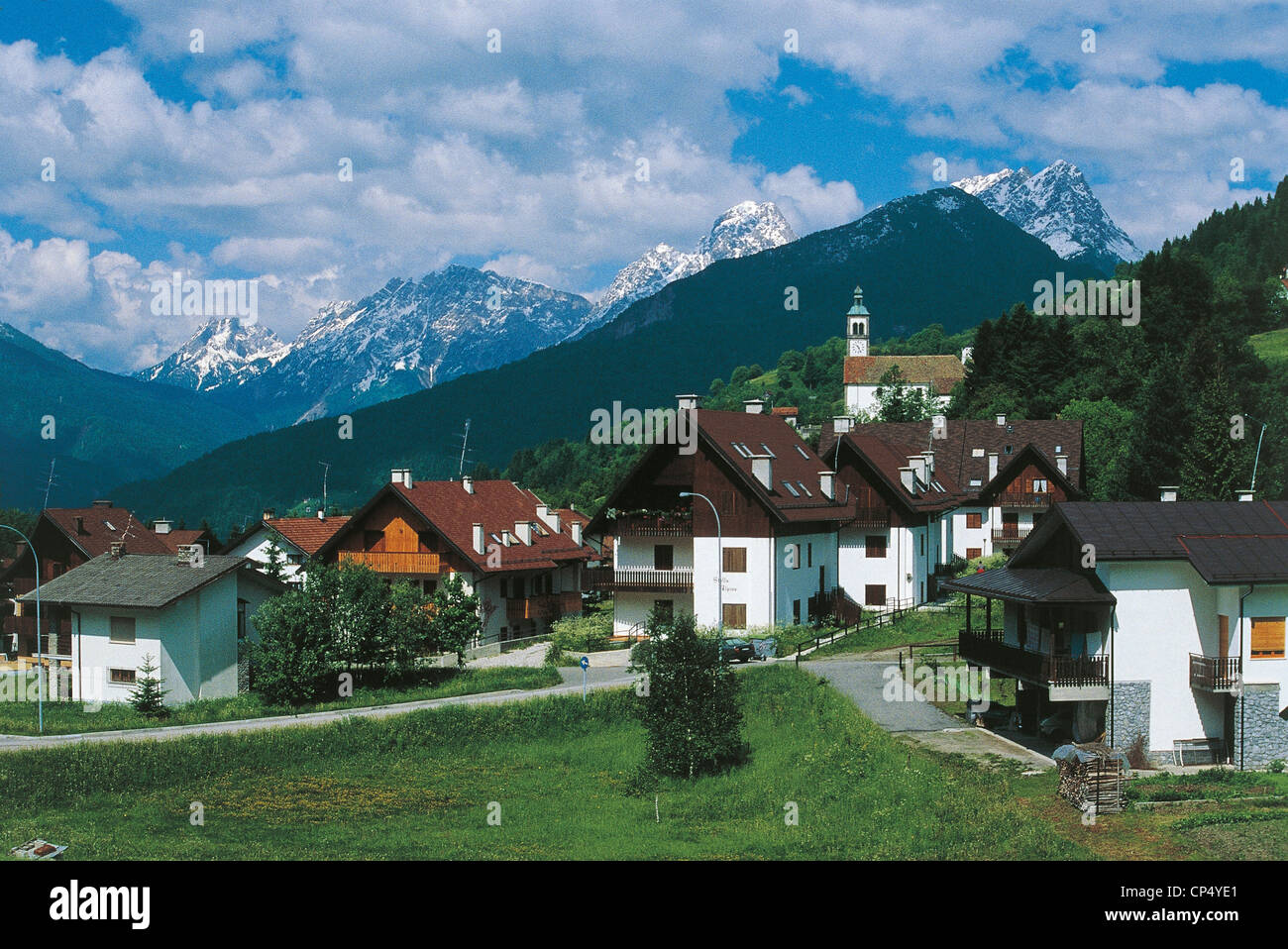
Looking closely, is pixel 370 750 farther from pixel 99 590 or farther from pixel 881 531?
pixel 881 531

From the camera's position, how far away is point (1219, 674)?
32312mm

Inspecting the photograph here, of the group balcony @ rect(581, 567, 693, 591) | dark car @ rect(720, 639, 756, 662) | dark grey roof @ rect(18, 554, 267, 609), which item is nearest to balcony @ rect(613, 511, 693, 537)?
balcony @ rect(581, 567, 693, 591)

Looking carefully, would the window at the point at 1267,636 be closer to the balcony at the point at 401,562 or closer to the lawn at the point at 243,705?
the lawn at the point at 243,705

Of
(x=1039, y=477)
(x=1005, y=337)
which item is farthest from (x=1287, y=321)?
(x=1039, y=477)

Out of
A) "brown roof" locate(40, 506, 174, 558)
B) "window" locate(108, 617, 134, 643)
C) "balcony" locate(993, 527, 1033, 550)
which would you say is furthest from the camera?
"balcony" locate(993, 527, 1033, 550)

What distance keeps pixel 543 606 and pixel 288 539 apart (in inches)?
672

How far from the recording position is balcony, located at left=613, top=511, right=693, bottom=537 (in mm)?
55625

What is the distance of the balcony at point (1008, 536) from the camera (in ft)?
227

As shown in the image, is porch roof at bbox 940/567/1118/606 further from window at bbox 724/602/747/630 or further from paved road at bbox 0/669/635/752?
window at bbox 724/602/747/630

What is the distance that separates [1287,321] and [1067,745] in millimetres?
125301

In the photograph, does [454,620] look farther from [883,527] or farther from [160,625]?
[883,527]

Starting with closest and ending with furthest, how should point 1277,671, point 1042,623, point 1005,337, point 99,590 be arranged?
point 1277,671 → point 1042,623 → point 99,590 → point 1005,337

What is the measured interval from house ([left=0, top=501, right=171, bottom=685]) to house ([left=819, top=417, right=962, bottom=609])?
1601 inches

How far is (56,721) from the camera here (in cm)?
4441
